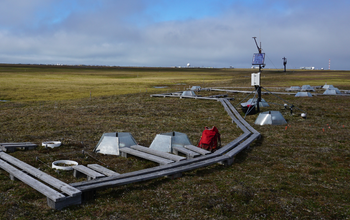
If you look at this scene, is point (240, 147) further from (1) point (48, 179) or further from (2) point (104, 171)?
(1) point (48, 179)

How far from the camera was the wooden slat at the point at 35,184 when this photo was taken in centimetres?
735

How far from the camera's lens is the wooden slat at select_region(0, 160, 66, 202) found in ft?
24.1

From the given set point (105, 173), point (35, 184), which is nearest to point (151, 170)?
point (105, 173)

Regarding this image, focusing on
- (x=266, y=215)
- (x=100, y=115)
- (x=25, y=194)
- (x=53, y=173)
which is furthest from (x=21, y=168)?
(x=100, y=115)

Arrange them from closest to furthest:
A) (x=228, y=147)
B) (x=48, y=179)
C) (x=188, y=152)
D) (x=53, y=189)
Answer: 1. (x=53, y=189)
2. (x=48, y=179)
3. (x=188, y=152)
4. (x=228, y=147)

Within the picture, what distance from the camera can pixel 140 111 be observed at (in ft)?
84.8

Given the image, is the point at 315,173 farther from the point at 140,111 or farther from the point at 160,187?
the point at 140,111

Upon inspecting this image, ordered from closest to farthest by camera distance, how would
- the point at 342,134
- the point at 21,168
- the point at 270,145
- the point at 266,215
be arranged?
the point at 266,215 < the point at 21,168 < the point at 270,145 < the point at 342,134

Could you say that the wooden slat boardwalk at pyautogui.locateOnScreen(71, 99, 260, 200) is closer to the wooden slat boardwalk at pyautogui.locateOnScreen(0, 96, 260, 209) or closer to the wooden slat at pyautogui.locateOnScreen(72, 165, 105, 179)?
the wooden slat boardwalk at pyautogui.locateOnScreen(0, 96, 260, 209)

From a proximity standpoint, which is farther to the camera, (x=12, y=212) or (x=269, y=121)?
(x=269, y=121)

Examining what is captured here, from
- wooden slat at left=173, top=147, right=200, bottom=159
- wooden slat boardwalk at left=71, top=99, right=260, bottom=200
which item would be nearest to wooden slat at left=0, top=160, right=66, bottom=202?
wooden slat boardwalk at left=71, top=99, right=260, bottom=200

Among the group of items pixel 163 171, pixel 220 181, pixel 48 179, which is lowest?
pixel 220 181

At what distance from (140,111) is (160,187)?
56.5 feet

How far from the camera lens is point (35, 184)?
8109 mm
